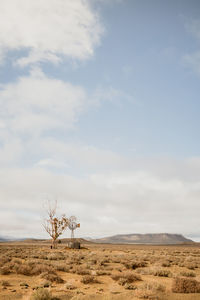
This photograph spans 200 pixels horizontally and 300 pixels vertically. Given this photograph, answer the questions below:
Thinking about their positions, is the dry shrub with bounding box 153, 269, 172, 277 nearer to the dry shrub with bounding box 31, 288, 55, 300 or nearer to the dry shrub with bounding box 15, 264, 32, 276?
the dry shrub with bounding box 15, 264, 32, 276

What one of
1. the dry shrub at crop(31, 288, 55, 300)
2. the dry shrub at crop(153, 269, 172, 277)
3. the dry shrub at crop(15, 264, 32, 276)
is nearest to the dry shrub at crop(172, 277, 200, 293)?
the dry shrub at crop(153, 269, 172, 277)

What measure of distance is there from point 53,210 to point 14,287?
134ft

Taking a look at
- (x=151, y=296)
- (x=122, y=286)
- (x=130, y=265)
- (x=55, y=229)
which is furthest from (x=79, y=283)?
(x=55, y=229)

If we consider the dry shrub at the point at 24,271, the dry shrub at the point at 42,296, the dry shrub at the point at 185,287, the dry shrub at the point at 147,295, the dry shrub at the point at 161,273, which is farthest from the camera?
the dry shrub at the point at 161,273

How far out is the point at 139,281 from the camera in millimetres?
12062

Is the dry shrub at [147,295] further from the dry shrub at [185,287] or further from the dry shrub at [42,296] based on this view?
the dry shrub at [42,296]

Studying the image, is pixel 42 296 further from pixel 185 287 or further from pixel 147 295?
pixel 185 287

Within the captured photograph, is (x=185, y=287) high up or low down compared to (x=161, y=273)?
up

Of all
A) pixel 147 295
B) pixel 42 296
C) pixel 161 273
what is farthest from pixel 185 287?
pixel 42 296

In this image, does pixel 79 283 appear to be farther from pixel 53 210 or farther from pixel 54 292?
pixel 53 210

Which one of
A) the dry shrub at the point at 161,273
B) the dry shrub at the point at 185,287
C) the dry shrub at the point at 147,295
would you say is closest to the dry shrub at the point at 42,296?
the dry shrub at the point at 147,295

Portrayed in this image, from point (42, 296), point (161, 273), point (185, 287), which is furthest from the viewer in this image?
point (161, 273)

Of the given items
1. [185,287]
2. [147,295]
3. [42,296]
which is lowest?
[185,287]

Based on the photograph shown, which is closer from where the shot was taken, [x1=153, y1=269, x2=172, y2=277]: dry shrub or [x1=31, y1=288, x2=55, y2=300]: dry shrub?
[x1=31, y1=288, x2=55, y2=300]: dry shrub
